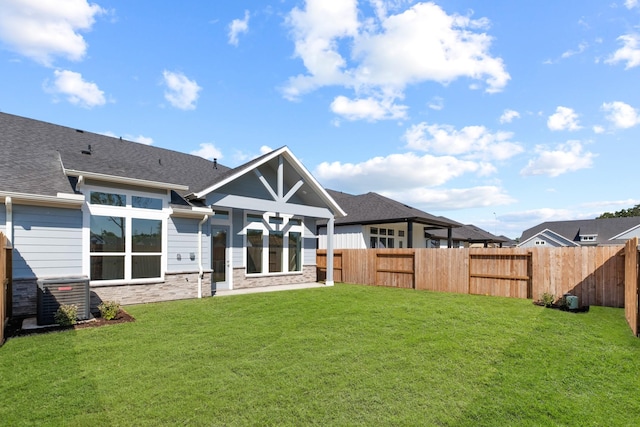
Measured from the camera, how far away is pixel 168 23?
11.3 meters

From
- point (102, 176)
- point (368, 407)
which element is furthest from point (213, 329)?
point (102, 176)

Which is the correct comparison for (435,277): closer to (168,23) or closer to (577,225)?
(168,23)

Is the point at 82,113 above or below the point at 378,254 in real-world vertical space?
above

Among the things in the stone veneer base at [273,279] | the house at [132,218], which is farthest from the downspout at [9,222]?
the stone veneer base at [273,279]

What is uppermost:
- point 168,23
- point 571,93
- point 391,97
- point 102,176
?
point 168,23

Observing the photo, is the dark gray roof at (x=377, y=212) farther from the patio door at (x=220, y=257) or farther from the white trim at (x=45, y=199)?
the white trim at (x=45, y=199)

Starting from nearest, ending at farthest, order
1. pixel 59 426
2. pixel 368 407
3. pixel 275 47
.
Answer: pixel 59 426, pixel 368 407, pixel 275 47

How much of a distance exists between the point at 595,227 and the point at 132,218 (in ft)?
165

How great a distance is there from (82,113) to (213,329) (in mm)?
12175

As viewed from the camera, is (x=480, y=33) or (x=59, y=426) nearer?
(x=59, y=426)

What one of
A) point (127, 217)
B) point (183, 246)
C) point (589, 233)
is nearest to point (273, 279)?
point (183, 246)

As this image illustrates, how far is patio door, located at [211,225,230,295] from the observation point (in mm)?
12023

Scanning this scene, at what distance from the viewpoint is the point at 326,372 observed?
14.5ft

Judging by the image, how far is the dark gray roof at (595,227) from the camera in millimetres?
37062
